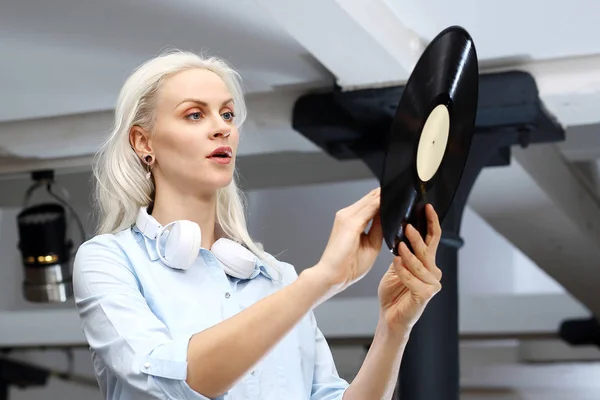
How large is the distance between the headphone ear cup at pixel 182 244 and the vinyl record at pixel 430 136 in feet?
0.98

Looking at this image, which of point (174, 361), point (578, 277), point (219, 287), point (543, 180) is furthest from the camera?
point (578, 277)

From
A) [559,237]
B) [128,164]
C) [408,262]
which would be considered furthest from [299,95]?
[408,262]

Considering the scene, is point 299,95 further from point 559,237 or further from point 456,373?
point 559,237

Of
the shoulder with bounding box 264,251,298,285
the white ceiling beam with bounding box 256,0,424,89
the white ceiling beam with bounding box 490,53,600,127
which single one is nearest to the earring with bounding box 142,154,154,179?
the shoulder with bounding box 264,251,298,285

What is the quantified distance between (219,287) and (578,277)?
5668mm

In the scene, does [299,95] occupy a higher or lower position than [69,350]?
higher

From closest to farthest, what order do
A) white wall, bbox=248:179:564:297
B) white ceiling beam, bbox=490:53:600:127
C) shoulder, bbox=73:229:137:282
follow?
1. shoulder, bbox=73:229:137:282
2. white ceiling beam, bbox=490:53:600:127
3. white wall, bbox=248:179:564:297

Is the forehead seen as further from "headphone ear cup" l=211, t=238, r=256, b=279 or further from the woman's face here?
"headphone ear cup" l=211, t=238, r=256, b=279

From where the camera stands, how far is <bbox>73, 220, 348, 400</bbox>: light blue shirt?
1388 millimetres

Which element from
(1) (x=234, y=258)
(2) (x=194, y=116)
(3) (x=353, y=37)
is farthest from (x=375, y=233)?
(3) (x=353, y=37)

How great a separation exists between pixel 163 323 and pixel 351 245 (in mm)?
289

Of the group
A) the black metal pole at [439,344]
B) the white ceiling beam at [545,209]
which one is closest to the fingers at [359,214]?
the black metal pole at [439,344]

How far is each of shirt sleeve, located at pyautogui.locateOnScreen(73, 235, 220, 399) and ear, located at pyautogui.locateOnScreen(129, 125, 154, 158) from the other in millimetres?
163

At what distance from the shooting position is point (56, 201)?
5.50m
